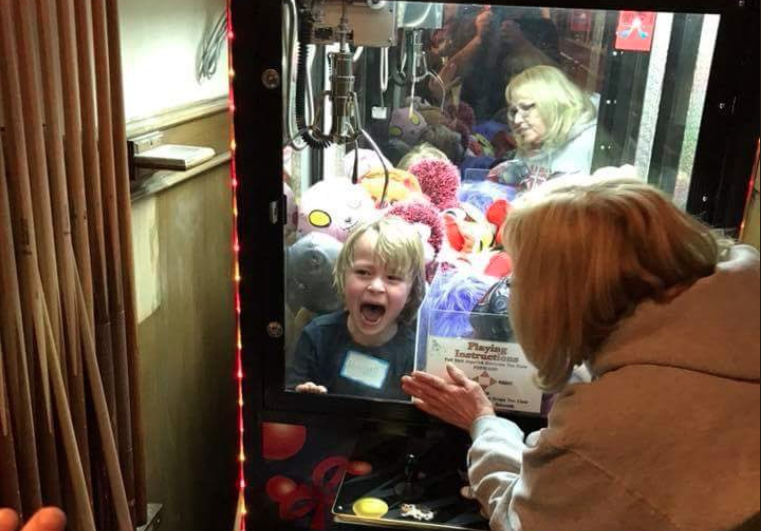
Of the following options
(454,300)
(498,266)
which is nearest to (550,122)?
(498,266)

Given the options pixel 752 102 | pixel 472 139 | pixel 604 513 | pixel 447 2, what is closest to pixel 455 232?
pixel 472 139

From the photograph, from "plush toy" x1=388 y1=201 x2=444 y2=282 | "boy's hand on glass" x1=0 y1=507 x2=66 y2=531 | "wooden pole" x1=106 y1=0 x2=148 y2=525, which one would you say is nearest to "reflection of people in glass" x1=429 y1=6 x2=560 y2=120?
"plush toy" x1=388 y1=201 x2=444 y2=282

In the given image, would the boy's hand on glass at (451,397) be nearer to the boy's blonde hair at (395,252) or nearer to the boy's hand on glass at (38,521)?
the boy's blonde hair at (395,252)

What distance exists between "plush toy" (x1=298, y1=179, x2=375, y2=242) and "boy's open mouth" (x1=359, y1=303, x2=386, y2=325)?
168 millimetres

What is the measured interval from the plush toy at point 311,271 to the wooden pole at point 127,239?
31 cm

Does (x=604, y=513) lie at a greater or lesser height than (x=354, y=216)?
lesser

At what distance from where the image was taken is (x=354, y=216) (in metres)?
1.51

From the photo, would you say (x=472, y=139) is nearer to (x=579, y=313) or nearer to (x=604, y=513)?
(x=579, y=313)

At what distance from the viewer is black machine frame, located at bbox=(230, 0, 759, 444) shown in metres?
1.24

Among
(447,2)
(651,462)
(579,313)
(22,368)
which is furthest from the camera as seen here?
(447,2)

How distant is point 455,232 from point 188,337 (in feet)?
2.61

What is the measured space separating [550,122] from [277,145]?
1.75ft

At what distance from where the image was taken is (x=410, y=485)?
150cm

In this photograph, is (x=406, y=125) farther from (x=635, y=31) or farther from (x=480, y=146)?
(x=635, y=31)
